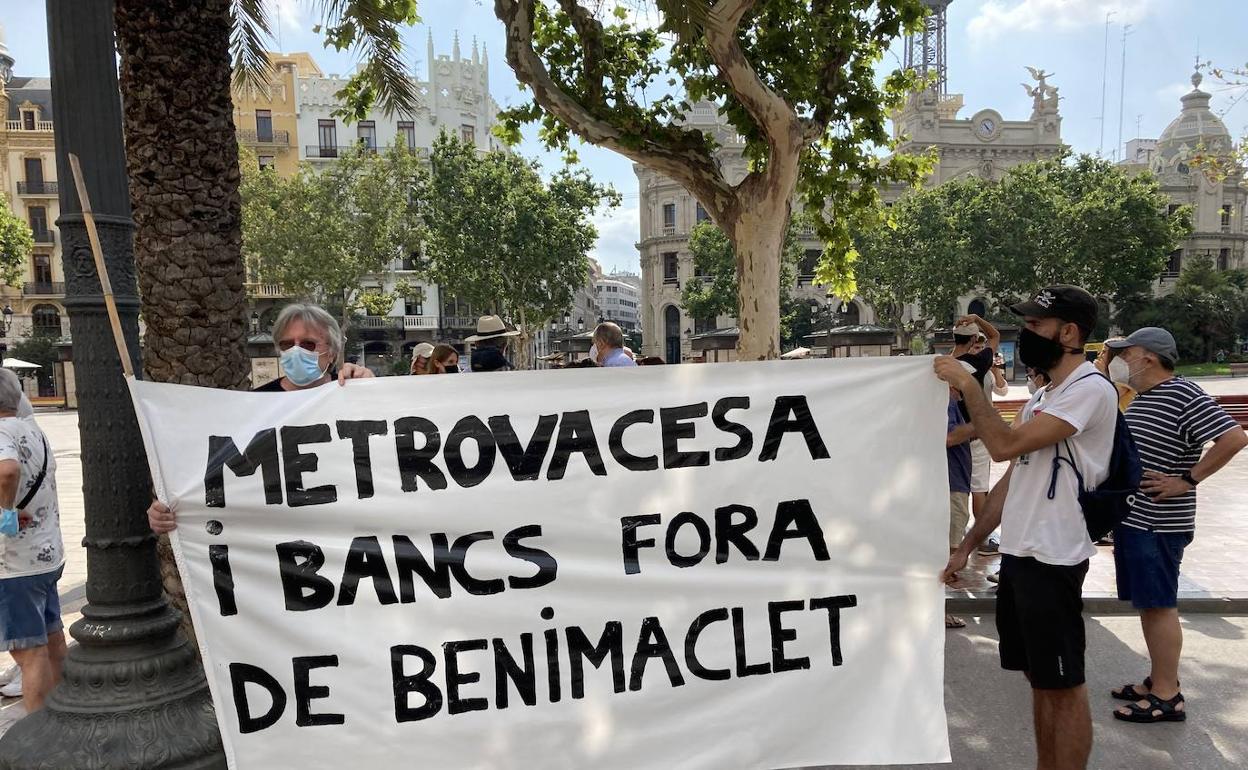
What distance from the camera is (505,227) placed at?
33844 millimetres

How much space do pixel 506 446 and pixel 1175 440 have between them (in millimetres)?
3212

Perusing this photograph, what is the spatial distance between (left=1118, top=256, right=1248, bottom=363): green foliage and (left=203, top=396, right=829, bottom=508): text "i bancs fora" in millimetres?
48747

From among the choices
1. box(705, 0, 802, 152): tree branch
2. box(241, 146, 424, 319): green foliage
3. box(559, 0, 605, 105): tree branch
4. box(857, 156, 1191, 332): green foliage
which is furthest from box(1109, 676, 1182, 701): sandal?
box(857, 156, 1191, 332): green foliage

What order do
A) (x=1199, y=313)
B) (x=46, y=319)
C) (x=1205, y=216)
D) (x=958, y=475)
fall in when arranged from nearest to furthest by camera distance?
(x=958, y=475), (x=1199, y=313), (x=46, y=319), (x=1205, y=216)

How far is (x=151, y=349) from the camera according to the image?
4652mm

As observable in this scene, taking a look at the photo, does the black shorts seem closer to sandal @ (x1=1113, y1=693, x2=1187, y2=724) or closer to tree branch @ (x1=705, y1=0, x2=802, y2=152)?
sandal @ (x1=1113, y1=693, x2=1187, y2=724)

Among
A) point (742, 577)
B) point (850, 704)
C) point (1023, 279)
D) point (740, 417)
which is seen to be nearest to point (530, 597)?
point (742, 577)

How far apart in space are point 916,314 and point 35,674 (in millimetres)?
63610

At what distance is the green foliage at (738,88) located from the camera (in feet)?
25.1

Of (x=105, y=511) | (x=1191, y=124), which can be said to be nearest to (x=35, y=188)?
(x=105, y=511)

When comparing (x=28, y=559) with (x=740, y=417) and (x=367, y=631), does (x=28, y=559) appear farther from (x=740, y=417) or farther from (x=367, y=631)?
(x=740, y=417)

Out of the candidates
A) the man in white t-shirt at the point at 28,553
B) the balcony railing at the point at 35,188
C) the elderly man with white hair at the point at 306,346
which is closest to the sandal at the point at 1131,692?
the elderly man with white hair at the point at 306,346

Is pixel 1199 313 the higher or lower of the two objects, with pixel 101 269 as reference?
lower

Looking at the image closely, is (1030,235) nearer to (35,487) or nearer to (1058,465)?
(1058,465)
